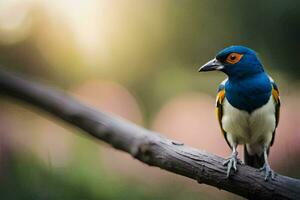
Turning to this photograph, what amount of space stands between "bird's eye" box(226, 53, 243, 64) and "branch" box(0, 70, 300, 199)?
0.16m

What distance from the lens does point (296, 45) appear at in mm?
1115

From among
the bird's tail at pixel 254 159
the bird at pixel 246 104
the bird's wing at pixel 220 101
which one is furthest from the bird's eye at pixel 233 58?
the bird's tail at pixel 254 159

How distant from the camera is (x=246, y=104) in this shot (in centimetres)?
110

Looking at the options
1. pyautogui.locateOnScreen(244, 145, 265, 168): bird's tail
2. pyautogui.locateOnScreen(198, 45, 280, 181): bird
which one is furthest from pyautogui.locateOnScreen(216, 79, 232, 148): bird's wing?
pyautogui.locateOnScreen(244, 145, 265, 168): bird's tail

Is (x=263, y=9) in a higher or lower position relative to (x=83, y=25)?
higher

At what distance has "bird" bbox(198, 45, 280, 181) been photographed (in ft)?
3.34

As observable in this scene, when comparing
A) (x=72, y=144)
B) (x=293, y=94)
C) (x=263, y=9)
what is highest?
(x=263, y=9)

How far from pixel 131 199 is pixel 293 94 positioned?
16.7 inches

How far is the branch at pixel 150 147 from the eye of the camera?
3.01ft

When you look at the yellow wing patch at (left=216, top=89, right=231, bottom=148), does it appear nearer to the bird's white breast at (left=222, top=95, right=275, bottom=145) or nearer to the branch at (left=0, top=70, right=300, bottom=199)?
the bird's white breast at (left=222, top=95, right=275, bottom=145)

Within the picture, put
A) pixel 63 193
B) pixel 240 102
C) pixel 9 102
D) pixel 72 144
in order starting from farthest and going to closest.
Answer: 1. pixel 9 102
2. pixel 240 102
3. pixel 72 144
4. pixel 63 193

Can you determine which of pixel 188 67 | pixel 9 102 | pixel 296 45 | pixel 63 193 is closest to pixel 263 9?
pixel 296 45

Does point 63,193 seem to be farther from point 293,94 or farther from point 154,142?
point 293,94

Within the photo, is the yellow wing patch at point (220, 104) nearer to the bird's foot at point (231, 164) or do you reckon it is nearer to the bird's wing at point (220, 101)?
the bird's wing at point (220, 101)
